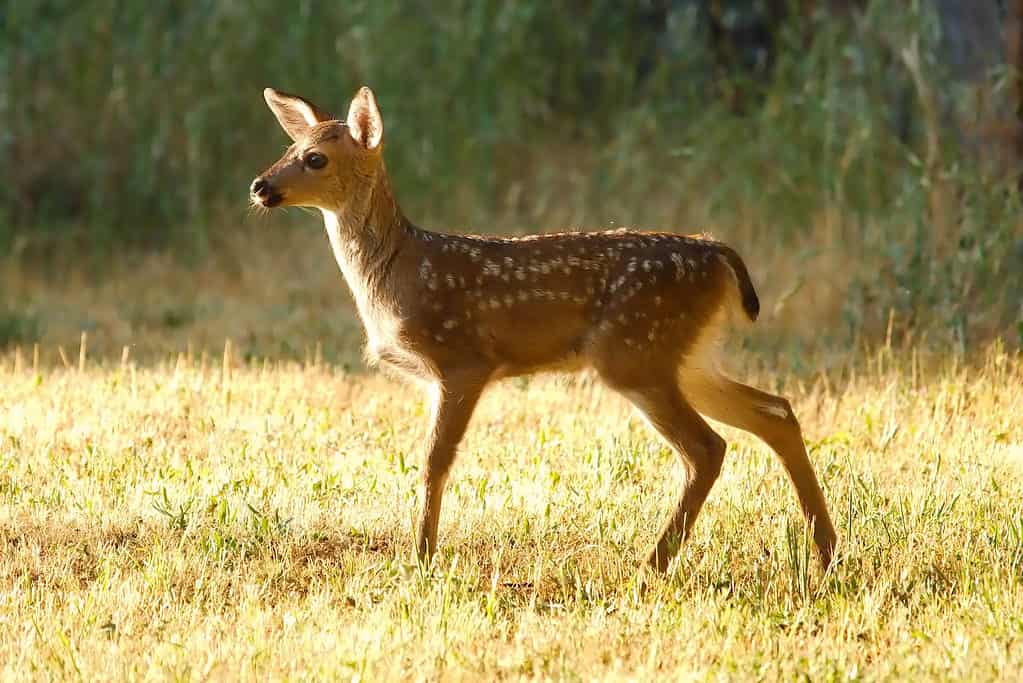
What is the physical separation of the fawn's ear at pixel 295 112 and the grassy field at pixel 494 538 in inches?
57.0

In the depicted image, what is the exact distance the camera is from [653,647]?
570cm

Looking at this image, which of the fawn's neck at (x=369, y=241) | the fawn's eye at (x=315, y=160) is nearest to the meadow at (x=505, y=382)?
the fawn's neck at (x=369, y=241)

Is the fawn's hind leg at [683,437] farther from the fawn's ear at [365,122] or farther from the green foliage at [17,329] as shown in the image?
the green foliage at [17,329]

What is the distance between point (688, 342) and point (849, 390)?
2.71 m

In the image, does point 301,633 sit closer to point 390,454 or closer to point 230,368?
point 390,454

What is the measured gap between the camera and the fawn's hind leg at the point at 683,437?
267 inches

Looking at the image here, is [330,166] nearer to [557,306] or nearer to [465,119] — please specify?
[557,306]

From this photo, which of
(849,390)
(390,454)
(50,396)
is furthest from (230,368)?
(849,390)

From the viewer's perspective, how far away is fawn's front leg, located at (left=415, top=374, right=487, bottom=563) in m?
6.75

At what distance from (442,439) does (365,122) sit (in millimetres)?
1280

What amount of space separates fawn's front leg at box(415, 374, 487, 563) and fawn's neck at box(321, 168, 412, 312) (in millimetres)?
468

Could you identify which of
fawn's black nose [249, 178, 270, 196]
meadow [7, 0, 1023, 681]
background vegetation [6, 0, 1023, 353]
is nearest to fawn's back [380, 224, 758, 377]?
fawn's black nose [249, 178, 270, 196]

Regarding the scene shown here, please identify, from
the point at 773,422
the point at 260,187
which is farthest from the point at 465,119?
the point at 773,422

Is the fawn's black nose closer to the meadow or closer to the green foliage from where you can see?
the meadow
